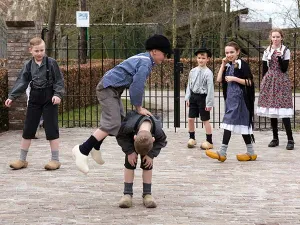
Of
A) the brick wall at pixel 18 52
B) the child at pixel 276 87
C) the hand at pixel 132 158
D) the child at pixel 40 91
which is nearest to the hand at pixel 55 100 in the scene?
the child at pixel 40 91

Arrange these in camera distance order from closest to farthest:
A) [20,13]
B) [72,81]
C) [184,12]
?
1. [20,13]
2. [72,81]
3. [184,12]

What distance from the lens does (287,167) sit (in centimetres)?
845

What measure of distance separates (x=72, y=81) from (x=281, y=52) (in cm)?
691

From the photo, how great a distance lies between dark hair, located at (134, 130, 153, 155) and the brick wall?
257 inches

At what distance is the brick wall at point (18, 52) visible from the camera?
39.7 feet

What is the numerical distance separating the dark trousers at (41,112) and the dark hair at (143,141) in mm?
2593

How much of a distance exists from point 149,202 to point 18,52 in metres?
6.65

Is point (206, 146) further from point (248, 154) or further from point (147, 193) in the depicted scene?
point (147, 193)

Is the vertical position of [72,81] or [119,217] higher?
[72,81]

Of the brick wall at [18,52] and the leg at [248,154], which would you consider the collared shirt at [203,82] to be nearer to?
the leg at [248,154]

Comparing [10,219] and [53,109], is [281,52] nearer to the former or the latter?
[53,109]

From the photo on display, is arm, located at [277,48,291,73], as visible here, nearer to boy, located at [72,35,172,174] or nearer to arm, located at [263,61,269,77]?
arm, located at [263,61,269,77]

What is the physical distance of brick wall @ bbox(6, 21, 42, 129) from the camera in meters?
12.1

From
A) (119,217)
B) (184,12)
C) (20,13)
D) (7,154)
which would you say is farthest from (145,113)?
(184,12)
